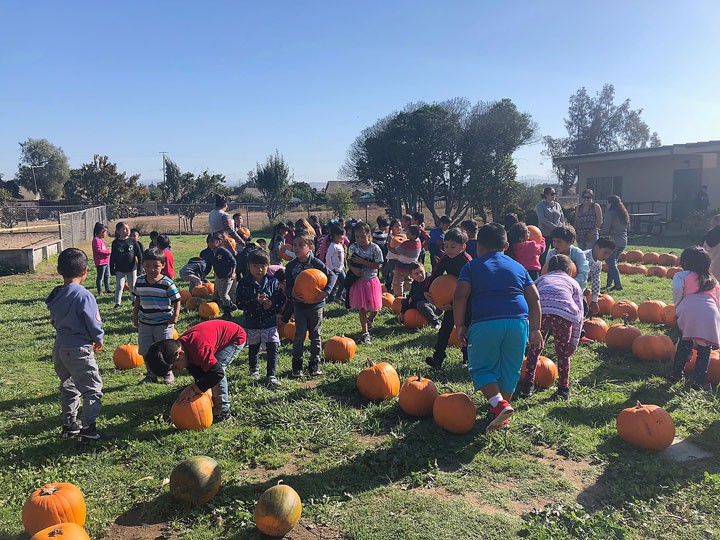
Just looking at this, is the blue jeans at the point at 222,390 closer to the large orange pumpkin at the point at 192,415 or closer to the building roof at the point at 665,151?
Answer: the large orange pumpkin at the point at 192,415

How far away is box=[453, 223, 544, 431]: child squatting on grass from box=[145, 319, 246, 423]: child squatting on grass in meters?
2.29

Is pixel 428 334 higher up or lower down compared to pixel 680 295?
lower down

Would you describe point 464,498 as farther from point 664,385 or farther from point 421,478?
point 664,385

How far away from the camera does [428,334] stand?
333 inches

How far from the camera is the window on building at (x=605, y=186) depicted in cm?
2709

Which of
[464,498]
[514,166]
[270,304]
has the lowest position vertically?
[464,498]

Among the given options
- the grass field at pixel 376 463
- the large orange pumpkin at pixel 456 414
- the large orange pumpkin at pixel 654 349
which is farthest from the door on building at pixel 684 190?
the large orange pumpkin at pixel 456 414

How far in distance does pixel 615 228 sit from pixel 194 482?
1097 cm

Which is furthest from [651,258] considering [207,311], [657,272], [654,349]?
[207,311]

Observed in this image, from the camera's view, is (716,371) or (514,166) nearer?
(716,371)

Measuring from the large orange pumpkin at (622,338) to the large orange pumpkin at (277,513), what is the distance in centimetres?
559

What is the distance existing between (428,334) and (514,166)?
1056 inches

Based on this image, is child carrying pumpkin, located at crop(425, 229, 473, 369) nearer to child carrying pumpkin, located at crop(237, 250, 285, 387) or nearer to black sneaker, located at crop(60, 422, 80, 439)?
child carrying pumpkin, located at crop(237, 250, 285, 387)

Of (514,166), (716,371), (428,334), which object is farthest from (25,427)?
(514,166)
